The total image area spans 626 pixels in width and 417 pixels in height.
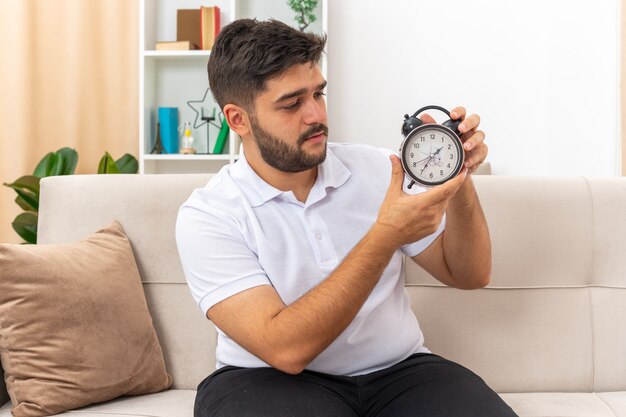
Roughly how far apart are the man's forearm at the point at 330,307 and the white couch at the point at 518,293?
0.47m

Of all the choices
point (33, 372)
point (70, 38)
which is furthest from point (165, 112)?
point (33, 372)

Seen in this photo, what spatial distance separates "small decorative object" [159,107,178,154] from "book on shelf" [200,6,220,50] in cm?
36

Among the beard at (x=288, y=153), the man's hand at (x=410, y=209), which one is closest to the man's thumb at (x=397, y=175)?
the man's hand at (x=410, y=209)

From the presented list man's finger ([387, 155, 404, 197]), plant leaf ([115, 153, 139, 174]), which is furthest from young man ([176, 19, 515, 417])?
plant leaf ([115, 153, 139, 174])

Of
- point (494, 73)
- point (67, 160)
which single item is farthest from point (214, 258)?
point (494, 73)

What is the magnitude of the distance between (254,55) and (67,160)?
7.05 ft

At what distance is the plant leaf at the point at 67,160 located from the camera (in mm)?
3432

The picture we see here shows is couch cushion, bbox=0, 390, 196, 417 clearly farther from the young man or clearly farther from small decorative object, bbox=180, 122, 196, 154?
small decorative object, bbox=180, 122, 196, 154

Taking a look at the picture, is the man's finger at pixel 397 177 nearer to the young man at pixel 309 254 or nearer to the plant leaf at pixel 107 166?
the young man at pixel 309 254

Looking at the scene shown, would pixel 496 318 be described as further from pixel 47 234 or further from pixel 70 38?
pixel 70 38

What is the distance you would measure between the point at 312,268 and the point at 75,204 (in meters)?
0.70

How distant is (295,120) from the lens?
157 centimetres

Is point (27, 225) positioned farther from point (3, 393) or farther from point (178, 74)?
point (3, 393)

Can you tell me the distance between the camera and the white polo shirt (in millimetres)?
1503
